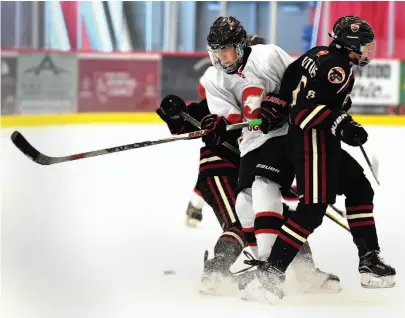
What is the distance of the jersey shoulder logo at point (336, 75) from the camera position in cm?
217

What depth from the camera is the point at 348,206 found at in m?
2.37

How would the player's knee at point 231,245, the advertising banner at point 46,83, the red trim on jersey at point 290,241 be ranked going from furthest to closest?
the advertising banner at point 46,83 < the player's knee at point 231,245 < the red trim on jersey at point 290,241

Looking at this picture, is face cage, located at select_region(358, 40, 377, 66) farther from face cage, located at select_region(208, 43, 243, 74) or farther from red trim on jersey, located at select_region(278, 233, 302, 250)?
red trim on jersey, located at select_region(278, 233, 302, 250)

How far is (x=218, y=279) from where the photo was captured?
8.11ft

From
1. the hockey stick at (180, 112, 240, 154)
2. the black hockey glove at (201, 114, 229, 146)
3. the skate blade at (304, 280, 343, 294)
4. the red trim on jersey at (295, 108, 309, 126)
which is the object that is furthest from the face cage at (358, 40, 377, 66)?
the skate blade at (304, 280, 343, 294)

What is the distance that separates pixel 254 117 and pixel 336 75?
317 millimetres

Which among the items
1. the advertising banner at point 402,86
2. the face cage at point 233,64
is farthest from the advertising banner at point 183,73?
the face cage at point 233,64

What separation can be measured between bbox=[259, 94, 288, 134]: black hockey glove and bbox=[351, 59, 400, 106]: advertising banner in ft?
12.6

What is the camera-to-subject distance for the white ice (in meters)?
2.32

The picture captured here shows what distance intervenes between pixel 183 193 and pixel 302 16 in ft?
8.34

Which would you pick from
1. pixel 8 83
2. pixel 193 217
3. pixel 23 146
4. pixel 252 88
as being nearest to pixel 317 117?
pixel 252 88

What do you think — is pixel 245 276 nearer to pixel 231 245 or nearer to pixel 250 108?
pixel 231 245

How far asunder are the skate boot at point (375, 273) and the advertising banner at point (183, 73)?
4.18 m

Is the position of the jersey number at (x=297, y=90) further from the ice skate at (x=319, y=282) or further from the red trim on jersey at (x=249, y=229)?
the ice skate at (x=319, y=282)
